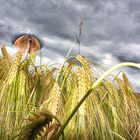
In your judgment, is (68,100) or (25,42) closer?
(68,100)

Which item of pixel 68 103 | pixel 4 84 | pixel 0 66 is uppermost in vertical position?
pixel 0 66

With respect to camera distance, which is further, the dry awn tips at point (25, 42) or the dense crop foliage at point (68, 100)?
the dry awn tips at point (25, 42)

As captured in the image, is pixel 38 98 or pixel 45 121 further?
pixel 38 98

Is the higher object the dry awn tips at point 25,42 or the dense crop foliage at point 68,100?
the dry awn tips at point 25,42

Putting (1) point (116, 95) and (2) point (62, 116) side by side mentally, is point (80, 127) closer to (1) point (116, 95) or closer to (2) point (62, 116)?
(2) point (62, 116)

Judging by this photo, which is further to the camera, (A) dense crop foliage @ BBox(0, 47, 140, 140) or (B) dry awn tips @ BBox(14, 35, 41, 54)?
(B) dry awn tips @ BBox(14, 35, 41, 54)

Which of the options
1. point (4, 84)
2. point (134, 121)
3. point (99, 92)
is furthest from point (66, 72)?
point (134, 121)

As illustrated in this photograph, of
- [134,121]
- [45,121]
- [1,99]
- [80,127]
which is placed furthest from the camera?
[134,121]

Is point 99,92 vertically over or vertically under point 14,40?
under

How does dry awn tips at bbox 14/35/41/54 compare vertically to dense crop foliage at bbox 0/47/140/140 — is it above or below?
above

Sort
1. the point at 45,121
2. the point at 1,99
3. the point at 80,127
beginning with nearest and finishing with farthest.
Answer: the point at 45,121 → the point at 80,127 → the point at 1,99

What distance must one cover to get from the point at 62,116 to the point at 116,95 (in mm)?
467

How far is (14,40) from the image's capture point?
2.21m

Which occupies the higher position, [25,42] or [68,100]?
[25,42]
